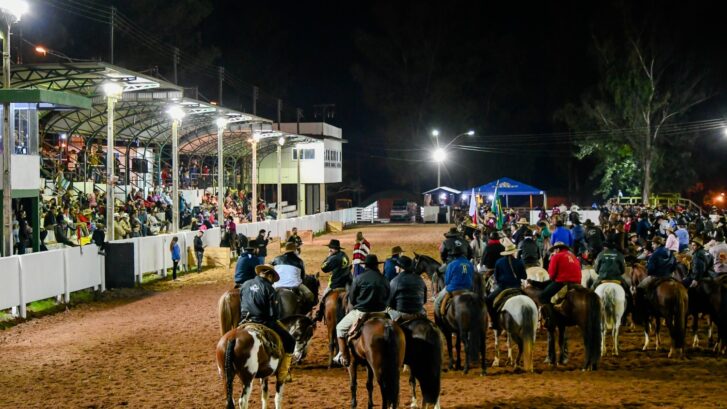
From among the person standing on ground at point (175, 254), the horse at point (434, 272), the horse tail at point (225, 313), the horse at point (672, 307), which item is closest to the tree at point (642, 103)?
the person standing on ground at point (175, 254)

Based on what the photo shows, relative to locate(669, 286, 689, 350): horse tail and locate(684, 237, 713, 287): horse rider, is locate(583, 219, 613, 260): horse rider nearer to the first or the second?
locate(684, 237, 713, 287): horse rider

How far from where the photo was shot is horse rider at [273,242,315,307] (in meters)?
14.1

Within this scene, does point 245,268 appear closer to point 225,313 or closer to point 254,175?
point 225,313

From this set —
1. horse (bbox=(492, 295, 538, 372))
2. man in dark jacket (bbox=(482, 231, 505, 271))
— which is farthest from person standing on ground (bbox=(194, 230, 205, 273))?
horse (bbox=(492, 295, 538, 372))

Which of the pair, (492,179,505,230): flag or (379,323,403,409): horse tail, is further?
(492,179,505,230): flag

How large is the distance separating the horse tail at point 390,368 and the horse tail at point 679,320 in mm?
6584

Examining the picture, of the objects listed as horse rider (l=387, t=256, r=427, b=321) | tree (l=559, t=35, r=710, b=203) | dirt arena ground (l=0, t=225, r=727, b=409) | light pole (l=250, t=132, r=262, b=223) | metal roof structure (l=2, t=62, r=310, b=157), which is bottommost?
dirt arena ground (l=0, t=225, r=727, b=409)

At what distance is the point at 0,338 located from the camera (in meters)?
16.4

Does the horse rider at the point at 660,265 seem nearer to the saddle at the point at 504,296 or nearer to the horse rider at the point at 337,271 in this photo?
the saddle at the point at 504,296

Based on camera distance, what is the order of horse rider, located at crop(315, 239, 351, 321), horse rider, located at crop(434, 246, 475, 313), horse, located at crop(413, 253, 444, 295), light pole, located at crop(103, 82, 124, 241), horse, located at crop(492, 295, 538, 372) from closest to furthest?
horse, located at crop(492, 295, 538, 372)
horse rider, located at crop(434, 246, 475, 313)
horse rider, located at crop(315, 239, 351, 321)
horse, located at crop(413, 253, 444, 295)
light pole, located at crop(103, 82, 124, 241)

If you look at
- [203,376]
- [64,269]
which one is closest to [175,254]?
[64,269]

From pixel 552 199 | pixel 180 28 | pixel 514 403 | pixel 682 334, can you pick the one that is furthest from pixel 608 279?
pixel 552 199

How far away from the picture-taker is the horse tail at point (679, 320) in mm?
14141

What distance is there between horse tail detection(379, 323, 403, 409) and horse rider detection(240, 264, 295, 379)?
4.52 ft
